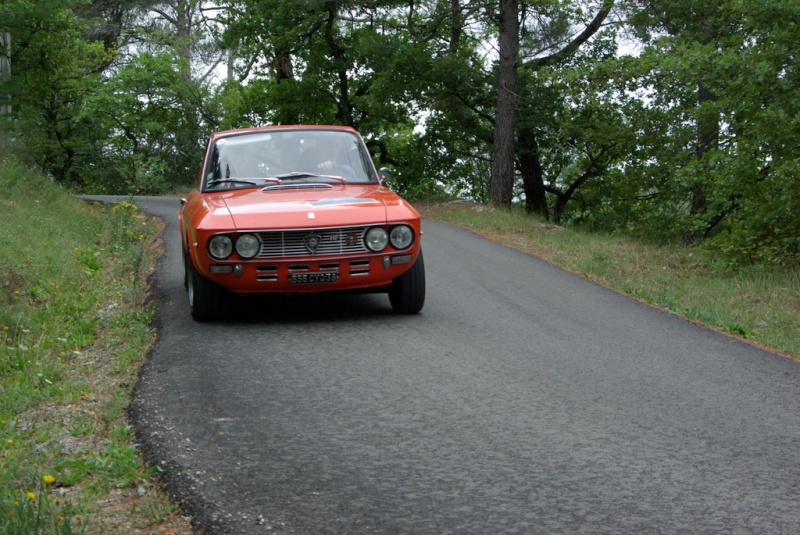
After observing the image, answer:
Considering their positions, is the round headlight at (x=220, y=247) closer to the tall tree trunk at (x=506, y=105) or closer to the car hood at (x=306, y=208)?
the car hood at (x=306, y=208)

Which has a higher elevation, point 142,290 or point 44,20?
point 44,20

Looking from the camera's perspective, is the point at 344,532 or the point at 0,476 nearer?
the point at 344,532

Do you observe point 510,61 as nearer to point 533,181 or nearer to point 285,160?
point 533,181

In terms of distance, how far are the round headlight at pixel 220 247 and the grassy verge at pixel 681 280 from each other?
4.62m

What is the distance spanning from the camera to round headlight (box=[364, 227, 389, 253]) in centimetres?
780

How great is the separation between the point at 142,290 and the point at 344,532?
266 inches

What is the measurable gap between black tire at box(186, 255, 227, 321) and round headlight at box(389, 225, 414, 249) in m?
1.48

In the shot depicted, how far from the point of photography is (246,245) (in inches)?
299

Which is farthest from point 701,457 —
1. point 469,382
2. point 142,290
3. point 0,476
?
point 142,290

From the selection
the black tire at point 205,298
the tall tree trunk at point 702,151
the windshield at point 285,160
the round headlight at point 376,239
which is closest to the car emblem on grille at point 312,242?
the round headlight at point 376,239

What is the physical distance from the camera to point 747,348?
25.7 feet

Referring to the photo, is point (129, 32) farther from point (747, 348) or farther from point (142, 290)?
point (747, 348)

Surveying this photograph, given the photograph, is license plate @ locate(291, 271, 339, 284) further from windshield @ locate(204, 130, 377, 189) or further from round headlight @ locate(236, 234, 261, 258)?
windshield @ locate(204, 130, 377, 189)

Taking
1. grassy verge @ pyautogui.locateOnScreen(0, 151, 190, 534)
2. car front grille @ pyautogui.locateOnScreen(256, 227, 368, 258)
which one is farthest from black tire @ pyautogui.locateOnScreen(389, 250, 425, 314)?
grassy verge @ pyautogui.locateOnScreen(0, 151, 190, 534)
